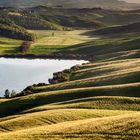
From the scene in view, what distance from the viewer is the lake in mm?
144750

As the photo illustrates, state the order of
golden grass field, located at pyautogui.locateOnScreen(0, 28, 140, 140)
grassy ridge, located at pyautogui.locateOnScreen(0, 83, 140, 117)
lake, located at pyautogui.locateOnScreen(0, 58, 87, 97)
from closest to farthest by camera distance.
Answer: golden grass field, located at pyautogui.locateOnScreen(0, 28, 140, 140), grassy ridge, located at pyautogui.locateOnScreen(0, 83, 140, 117), lake, located at pyautogui.locateOnScreen(0, 58, 87, 97)

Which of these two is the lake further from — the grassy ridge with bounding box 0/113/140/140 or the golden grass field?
the grassy ridge with bounding box 0/113/140/140

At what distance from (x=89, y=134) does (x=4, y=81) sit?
348ft

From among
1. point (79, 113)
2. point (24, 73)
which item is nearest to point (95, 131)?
point (79, 113)

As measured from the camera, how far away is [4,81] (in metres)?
150

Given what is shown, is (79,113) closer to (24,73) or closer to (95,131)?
(95,131)

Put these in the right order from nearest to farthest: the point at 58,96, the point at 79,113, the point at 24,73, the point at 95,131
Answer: the point at 95,131 → the point at 79,113 → the point at 58,96 → the point at 24,73

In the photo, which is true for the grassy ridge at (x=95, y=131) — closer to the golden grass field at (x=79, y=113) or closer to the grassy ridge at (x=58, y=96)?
the golden grass field at (x=79, y=113)

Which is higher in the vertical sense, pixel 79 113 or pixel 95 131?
pixel 79 113

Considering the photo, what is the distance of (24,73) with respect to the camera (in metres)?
170

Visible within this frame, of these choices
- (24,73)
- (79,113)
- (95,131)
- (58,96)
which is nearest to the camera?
(95,131)

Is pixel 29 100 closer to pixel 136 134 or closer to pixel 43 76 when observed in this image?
pixel 136 134

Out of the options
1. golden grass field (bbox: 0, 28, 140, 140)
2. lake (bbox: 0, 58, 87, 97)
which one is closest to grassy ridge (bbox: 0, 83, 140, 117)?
golden grass field (bbox: 0, 28, 140, 140)

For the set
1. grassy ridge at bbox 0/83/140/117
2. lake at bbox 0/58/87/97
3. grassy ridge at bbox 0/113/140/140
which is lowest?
grassy ridge at bbox 0/113/140/140
